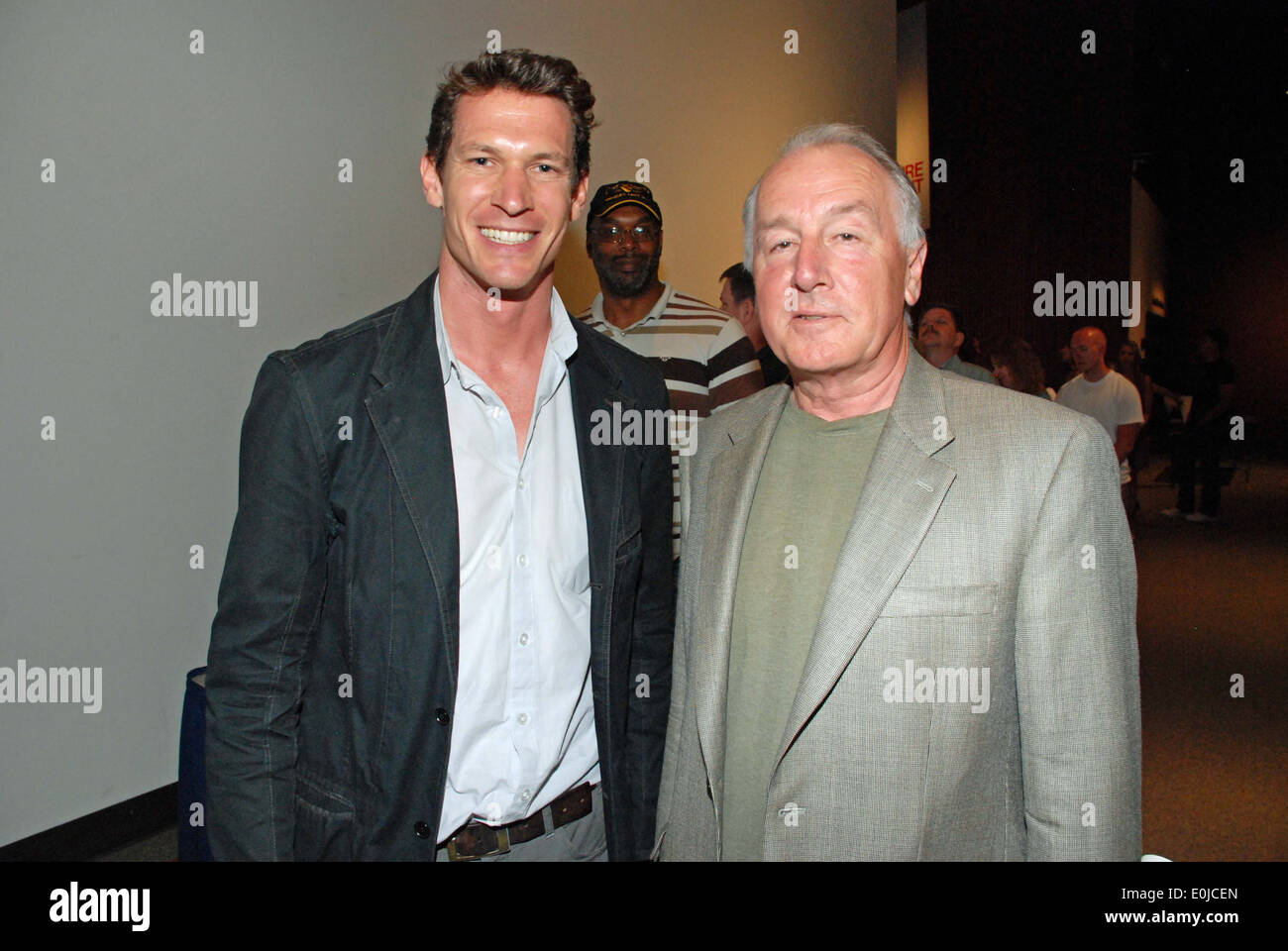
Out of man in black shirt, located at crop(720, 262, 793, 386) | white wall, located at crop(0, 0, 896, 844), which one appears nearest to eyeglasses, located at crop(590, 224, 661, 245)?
man in black shirt, located at crop(720, 262, 793, 386)

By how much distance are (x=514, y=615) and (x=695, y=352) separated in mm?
1799

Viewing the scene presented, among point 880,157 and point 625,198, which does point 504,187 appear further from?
point 625,198

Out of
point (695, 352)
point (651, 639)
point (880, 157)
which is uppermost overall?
point (880, 157)

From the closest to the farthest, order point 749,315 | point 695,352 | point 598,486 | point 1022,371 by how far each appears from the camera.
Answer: point 598,486, point 695,352, point 749,315, point 1022,371

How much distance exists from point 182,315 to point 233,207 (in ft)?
1.53

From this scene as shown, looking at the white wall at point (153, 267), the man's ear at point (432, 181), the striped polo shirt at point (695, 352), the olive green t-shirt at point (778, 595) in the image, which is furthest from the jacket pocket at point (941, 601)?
the white wall at point (153, 267)

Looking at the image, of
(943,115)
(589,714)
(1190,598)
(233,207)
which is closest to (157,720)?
(233,207)

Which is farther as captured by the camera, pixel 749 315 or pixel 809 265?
pixel 749 315

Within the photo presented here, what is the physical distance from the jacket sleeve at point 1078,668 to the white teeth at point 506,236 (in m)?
0.96

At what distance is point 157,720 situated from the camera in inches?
134

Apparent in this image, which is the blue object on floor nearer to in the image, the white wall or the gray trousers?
the white wall

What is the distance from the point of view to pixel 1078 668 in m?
1.33

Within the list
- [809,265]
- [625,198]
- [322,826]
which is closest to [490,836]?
[322,826]

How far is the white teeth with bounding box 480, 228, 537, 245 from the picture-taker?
1.61 metres
